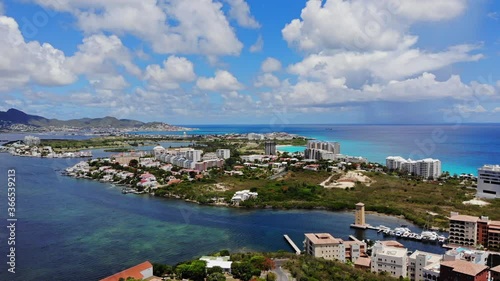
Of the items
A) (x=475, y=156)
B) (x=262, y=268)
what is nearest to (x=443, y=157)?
(x=475, y=156)

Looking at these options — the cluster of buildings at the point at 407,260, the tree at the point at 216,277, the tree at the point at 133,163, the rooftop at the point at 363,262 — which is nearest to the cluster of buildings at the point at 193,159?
the tree at the point at 133,163

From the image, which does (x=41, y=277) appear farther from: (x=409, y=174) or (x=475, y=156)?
(x=475, y=156)

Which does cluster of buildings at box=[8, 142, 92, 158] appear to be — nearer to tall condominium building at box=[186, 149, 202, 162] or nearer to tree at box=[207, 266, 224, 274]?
tall condominium building at box=[186, 149, 202, 162]

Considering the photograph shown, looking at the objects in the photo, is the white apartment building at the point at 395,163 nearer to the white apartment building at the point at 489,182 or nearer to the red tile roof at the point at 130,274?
the white apartment building at the point at 489,182

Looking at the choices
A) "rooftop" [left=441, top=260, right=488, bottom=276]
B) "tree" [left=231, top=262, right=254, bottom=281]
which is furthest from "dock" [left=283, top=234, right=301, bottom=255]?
"rooftop" [left=441, top=260, right=488, bottom=276]

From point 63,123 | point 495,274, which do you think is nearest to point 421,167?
point 495,274

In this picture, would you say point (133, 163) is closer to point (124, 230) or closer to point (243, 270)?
point (124, 230)

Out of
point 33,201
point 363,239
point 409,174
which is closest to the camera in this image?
point 363,239
